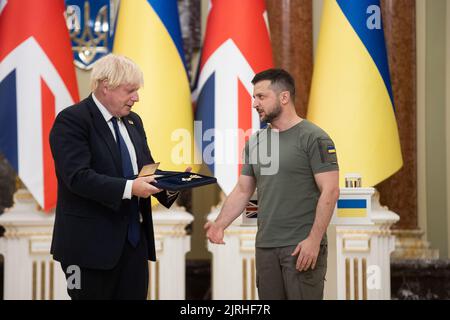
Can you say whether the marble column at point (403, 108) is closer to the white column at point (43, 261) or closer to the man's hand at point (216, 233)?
the white column at point (43, 261)

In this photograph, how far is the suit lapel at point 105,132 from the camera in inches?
90.6

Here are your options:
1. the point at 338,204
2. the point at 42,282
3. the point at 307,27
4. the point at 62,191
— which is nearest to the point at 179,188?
the point at 62,191

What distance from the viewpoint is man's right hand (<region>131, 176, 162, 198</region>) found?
87.9 inches

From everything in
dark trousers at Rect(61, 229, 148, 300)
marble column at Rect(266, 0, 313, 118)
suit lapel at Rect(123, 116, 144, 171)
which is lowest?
dark trousers at Rect(61, 229, 148, 300)

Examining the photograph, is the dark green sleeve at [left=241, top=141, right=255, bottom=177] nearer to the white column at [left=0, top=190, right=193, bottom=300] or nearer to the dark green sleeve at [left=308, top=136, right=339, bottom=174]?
the dark green sleeve at [left=308, top=136, right=339, bottom=174]

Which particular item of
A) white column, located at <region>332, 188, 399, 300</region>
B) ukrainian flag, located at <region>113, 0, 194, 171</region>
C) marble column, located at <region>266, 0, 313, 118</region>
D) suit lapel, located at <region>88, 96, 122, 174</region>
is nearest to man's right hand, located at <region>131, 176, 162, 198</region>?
suit lapel, located at <region>88, 96, 122, 174</region>

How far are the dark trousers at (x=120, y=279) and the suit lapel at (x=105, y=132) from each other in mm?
269

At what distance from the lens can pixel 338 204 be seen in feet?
9.20

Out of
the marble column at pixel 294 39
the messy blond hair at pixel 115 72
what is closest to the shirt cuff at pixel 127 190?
the messy blond hair at pixel 115 72

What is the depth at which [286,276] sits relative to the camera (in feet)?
8.23

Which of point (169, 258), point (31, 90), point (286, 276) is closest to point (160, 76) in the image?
point (31, 90)

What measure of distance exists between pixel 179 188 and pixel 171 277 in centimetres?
172

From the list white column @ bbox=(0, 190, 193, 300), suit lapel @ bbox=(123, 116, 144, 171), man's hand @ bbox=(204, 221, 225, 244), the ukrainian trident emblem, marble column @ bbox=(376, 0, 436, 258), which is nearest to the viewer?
suit lapel @ bbox=(123, 116, 144, 171)

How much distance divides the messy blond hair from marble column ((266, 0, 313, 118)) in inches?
82.2
